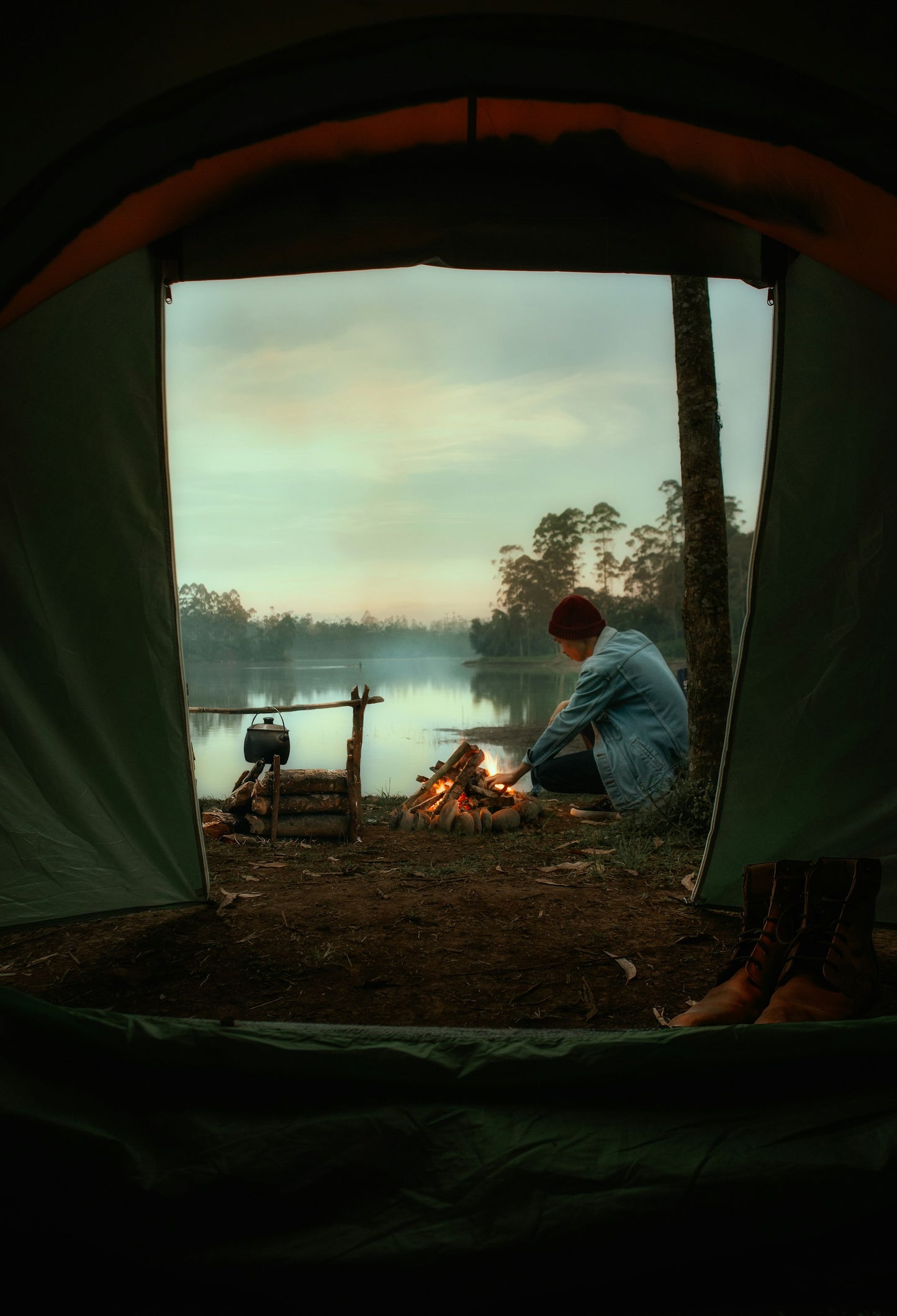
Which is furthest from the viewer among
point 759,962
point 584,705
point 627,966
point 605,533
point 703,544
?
point 605,533

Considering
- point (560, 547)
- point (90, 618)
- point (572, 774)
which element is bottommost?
point (572, 774)

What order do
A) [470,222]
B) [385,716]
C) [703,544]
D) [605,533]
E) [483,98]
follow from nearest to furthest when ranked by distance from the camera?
[483,98] → [470,222] → [703,544] → [385,716] → [605,533]

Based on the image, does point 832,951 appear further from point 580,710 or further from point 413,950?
point 580,710

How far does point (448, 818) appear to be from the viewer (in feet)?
16.2

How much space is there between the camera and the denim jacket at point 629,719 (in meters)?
4.52

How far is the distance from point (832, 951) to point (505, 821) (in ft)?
10.8

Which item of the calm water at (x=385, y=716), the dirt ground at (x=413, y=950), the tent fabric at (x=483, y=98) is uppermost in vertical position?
the tent fabric at (x=483, y=98)

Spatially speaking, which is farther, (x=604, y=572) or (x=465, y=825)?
(x=604, y=572)

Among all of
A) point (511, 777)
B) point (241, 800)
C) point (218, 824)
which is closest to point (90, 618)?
point (218, 824)

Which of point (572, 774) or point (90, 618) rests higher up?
point (90, 618)

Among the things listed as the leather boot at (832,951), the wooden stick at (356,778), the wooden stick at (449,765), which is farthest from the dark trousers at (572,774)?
the leather boot at (832,951)

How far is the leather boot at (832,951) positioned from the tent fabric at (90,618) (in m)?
1.97

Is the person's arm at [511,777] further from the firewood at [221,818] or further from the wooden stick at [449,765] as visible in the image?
the firewood at [221,818]

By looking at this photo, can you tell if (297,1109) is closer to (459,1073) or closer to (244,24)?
(459,1073)
